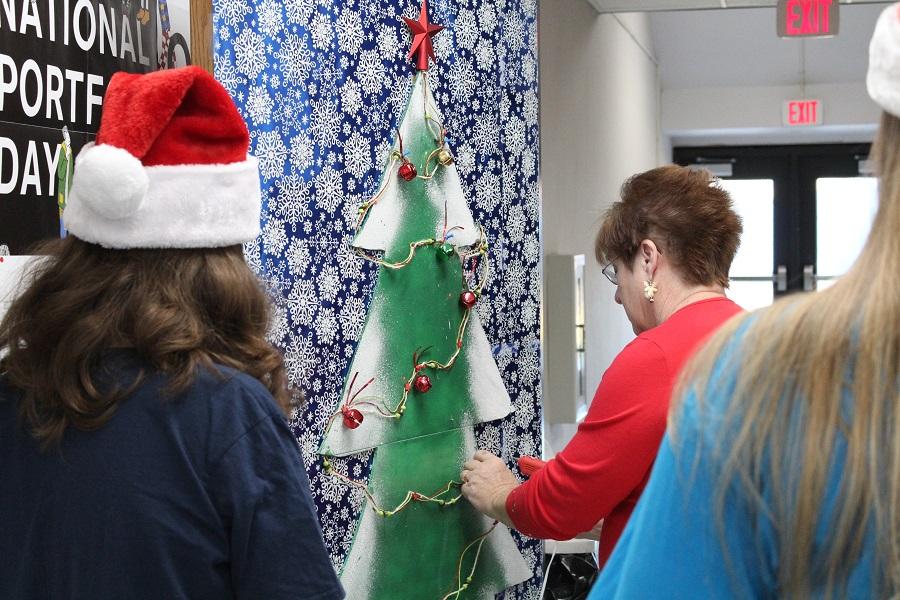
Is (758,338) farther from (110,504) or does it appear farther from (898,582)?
(110,504)

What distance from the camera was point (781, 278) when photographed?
9836 millimetres

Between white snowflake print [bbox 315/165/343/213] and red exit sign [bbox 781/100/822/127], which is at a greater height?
red exit sign [bbox 781/100/822/127]

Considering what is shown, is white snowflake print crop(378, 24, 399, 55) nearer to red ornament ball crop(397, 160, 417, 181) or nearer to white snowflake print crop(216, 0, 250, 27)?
red ornament ball crop(397, 160, 417, 181)

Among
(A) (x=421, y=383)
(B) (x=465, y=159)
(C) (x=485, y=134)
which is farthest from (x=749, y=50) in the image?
(A) (x=421, y=383)

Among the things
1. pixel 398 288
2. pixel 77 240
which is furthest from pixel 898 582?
pixel 398 288

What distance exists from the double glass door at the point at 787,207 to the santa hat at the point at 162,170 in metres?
8.96

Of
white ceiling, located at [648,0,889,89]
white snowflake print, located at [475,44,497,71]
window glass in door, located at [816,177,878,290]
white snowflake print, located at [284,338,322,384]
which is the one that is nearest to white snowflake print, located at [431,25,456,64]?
white snowflake print, located at [475,44,497,71]

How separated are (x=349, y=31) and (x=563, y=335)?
2.22 metres

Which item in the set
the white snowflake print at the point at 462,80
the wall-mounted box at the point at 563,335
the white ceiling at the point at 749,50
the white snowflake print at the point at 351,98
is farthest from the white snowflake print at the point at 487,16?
the white ceiling at the point at 749,50

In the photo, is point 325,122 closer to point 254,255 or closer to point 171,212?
point 254,255

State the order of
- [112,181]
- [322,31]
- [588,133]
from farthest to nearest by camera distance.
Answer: [588,133] → [322,31] → [112,181]

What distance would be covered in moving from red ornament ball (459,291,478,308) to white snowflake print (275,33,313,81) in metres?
0.71

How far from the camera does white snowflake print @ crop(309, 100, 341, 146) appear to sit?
1832 millimetres

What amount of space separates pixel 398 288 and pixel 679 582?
4.61 feet
